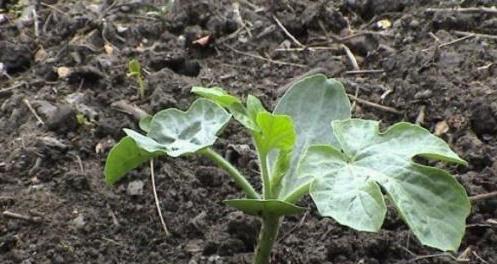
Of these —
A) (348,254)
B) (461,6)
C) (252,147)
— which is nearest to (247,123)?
(348,254)

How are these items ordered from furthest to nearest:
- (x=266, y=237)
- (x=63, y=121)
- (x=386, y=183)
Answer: (x=63, y=121) < (x=266, y=237) < (x=386, y=183)

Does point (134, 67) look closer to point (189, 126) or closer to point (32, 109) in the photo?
point (32, 109)

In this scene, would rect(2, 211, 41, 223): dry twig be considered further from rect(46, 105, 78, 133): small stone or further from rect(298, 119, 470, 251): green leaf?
rect(298, 119, 470, 251): green leaf

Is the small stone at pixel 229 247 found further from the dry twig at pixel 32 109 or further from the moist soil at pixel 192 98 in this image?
the dry twig at pixel 32 109

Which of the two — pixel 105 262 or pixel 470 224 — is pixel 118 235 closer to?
pixel 105 262

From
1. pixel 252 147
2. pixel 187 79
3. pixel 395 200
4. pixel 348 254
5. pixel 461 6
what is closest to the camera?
pixel 395 200

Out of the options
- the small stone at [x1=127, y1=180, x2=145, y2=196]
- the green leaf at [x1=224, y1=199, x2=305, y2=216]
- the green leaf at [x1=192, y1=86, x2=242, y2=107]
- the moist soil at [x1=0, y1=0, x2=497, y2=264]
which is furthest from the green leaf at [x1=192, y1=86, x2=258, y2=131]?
the small stone at [x1=127, y1=180, x2=145, y2=196]

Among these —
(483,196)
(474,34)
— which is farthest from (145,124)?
(474,34)
